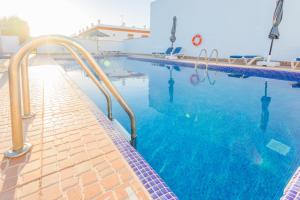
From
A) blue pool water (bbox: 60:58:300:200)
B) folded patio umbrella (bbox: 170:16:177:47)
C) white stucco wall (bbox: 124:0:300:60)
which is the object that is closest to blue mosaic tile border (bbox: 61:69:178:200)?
blue pool water (bbox: 60:58:300:200)

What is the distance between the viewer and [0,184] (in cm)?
115

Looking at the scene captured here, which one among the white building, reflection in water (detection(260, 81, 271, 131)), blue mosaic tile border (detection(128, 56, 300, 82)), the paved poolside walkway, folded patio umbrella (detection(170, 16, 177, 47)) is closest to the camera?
the paved poolside walkway

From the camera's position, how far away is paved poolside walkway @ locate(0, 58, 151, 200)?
111 centimetres

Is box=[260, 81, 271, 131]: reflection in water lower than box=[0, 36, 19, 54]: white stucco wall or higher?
lower

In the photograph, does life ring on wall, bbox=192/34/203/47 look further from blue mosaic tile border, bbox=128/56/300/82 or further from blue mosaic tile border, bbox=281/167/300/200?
blue mosaic tile border, bbox=281/167/300/200

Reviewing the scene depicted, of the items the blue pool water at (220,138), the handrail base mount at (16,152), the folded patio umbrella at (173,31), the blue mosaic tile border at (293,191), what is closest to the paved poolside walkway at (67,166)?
the handrail base mount at (16,152)

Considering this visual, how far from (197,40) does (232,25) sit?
268 centimetres

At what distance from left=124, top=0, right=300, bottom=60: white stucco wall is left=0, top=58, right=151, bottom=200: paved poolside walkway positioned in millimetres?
9720

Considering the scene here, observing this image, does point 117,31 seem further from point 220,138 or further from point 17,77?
point 17,77

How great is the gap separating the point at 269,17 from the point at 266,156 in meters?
9.14

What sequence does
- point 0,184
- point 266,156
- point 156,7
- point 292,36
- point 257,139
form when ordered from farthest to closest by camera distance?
1. point 156,7
2. point 292,36
3. point 257,139
4. point 266,156
5. point 0,184

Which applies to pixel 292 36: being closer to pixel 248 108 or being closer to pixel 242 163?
pixel 248 108

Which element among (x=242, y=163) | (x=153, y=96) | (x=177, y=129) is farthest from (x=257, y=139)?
(x=153, y=96)

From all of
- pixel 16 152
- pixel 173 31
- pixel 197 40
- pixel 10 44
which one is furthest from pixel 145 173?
pixel 10 44
